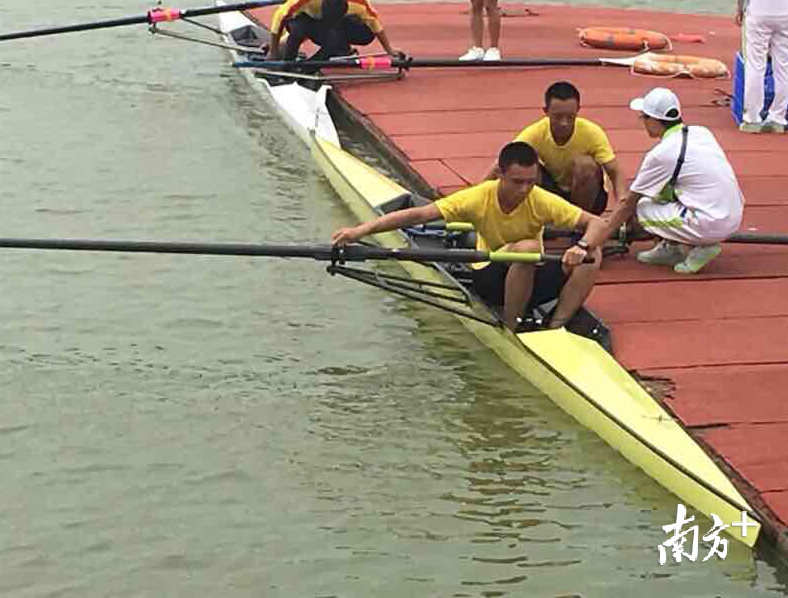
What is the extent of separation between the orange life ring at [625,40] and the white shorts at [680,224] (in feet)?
20.9

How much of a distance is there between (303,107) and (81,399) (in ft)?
17.6

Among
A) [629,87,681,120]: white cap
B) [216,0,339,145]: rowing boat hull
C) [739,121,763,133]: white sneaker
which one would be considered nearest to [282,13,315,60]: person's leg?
[216,0,339,145]: rowing boat hull

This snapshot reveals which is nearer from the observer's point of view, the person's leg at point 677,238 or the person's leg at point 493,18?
the person's leg at point 677,238

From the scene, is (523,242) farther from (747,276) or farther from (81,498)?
(81,498)

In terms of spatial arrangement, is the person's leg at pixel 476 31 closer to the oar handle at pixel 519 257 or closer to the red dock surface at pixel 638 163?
the red dock surface at pixel 638 163

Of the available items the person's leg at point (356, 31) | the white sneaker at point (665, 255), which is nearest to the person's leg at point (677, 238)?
the white sneaker at point (665, 255)

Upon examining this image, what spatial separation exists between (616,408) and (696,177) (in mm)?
1870

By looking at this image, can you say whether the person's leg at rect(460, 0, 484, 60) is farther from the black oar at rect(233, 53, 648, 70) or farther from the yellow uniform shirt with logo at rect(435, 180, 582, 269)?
the yellow uniform shirt with logo at rect(435, 180, 582, 269)

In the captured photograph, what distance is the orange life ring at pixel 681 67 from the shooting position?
13.6 meters

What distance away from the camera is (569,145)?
28.6ft

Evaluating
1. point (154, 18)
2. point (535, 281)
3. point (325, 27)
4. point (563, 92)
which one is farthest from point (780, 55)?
point (154, 18)

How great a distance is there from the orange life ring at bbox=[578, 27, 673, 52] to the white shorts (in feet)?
20.9

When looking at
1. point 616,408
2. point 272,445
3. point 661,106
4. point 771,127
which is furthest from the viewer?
point 771,127

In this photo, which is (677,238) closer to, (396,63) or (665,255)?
(665,255)
